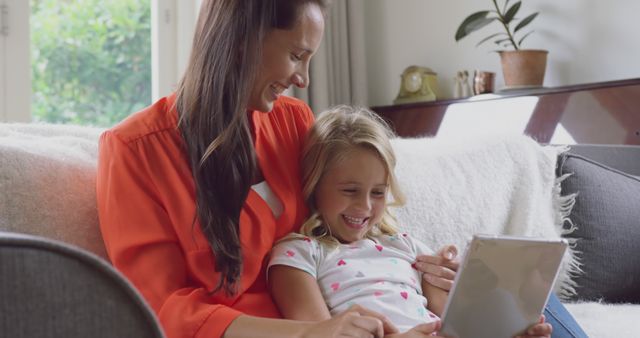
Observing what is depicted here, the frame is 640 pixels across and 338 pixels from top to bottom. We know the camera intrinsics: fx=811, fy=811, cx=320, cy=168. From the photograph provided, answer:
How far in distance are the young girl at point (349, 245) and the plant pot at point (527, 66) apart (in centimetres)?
181

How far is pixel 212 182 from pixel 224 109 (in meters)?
0.11

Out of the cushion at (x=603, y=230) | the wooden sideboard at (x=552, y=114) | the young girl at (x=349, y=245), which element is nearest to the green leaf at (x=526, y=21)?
the wooden sideboard at (x=552, y=114)

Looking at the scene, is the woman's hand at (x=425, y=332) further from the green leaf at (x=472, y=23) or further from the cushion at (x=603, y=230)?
the green leaf at (x=472, y=23)

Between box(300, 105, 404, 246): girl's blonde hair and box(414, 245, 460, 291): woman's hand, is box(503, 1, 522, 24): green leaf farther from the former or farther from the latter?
box(414, 245, 460, 291): woman's hand

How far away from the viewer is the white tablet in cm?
98

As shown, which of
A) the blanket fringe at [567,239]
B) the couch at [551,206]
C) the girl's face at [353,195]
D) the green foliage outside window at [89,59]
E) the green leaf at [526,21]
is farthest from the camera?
the green foliage outside window at [89,59]

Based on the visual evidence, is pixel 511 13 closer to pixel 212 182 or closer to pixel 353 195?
pixel 353 195

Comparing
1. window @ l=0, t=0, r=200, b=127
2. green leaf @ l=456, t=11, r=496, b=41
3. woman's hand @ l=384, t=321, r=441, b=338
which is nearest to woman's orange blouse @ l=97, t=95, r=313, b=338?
woman's hand @ l=384, t=321, r=441, b=338

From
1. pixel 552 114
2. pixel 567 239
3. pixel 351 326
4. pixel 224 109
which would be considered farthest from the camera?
pixel 552 114

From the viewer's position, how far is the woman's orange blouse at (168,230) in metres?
1.12

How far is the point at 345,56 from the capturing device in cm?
395

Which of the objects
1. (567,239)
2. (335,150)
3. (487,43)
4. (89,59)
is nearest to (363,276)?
(335,150)

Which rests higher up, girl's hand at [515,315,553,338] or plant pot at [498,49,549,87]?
plant pot at [498,49,549,87]

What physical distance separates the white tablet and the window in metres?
2.62
